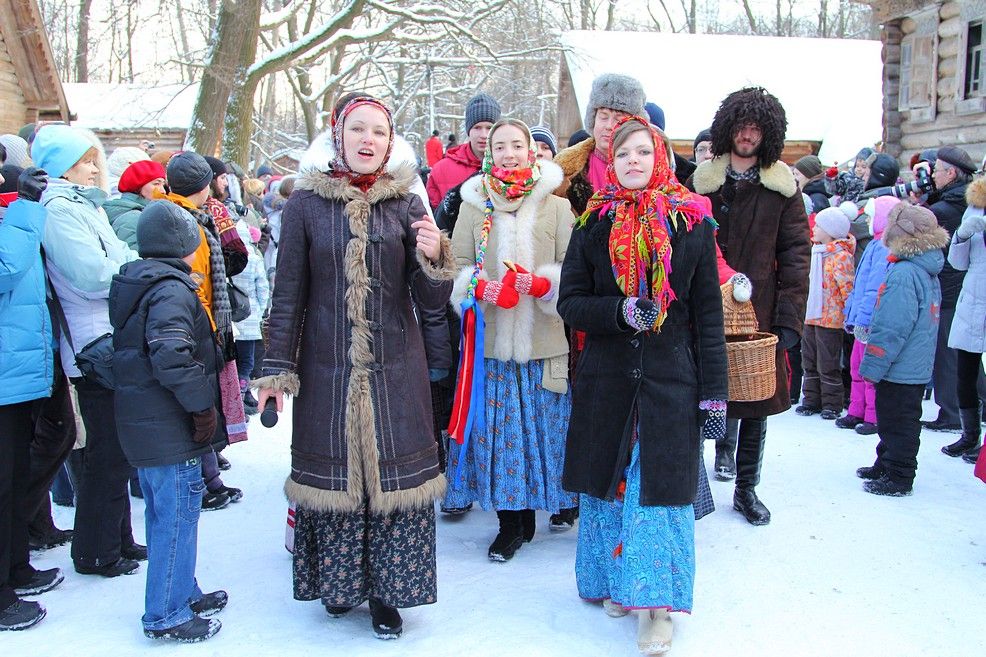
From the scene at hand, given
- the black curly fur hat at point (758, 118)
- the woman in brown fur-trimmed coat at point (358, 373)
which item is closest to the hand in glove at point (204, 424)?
the woman in brown fur-trimmed coat at point (358, 373)

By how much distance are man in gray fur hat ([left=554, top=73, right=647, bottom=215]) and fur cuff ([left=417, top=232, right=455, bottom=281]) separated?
131cm

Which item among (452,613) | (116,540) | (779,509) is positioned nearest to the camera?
(452,613)

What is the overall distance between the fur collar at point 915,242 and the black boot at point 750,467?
1550 mm

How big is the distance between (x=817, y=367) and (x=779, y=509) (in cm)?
280

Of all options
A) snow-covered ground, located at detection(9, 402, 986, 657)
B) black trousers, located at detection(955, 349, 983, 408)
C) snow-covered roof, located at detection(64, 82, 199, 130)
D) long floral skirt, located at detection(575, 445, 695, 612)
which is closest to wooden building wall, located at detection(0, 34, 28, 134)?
snow-covered roof, located at detection(64, 82, 199, 130)

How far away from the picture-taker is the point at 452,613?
344 centimetres

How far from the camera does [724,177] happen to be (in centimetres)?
428

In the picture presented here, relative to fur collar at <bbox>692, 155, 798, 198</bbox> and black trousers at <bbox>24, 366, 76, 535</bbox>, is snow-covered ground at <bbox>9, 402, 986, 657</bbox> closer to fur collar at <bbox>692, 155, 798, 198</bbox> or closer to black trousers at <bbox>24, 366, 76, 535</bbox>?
black trousers at <bbox>24, 366, 76, 535</bbox>

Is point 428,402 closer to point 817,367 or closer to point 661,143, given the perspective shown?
point 661,143

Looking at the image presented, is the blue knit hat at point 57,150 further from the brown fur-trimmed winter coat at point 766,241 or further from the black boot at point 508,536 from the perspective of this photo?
the brown fur-trimmed winter coat at point 766,241

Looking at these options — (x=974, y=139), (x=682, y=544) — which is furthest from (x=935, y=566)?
(x=974, y=139)

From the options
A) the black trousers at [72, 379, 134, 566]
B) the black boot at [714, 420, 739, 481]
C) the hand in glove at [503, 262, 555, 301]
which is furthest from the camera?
the black boot at [714, 420, 739, 481]

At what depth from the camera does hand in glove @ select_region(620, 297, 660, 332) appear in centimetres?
296

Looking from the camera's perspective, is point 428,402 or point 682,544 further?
point 428,402
